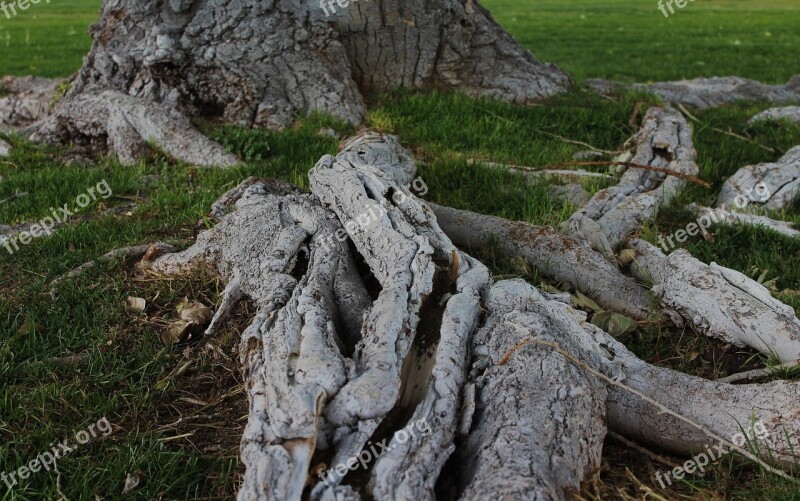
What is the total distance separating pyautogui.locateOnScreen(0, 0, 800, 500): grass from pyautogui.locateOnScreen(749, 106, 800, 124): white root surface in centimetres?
16

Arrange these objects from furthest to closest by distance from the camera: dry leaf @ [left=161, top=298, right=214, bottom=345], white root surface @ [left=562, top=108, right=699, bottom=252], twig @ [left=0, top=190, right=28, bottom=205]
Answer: twig @ [left=0, top=190, right=28, bottom=205] → white root surface @ [left=562, top=108, right=699, bottom=252] → dry leaf @ [left=161, top=298, right=214, bottom=345]

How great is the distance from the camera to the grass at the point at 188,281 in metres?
2.99

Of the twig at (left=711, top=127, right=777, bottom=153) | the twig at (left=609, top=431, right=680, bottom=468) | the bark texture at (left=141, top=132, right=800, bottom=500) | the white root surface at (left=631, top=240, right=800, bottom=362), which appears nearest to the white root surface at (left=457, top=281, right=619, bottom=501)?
the bark texture at (left=141, top=132, right=800, bottom=500)

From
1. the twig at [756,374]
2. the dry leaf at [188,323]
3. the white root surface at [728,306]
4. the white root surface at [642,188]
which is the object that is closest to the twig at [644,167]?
the white root surface at [642,188]

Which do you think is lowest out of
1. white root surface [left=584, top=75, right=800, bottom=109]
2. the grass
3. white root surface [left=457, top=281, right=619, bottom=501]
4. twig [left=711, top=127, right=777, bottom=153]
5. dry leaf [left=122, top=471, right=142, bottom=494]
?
white root surface [left=584, top=75, right=800, bottom=109]

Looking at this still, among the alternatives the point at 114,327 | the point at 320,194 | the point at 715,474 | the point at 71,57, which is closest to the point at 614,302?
the point at 715,474

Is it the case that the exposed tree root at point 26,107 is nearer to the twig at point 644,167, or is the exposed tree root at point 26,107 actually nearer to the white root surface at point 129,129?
the white root surface at point 129,129

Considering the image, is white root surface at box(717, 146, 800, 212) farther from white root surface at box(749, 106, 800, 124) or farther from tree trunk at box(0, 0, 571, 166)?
tree trunk at box(0, 0, 571, 166)

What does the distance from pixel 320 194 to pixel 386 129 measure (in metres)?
2.49

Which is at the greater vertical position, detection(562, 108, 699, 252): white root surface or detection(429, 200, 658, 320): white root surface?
detection(429, 200, 658, 320): white root surface

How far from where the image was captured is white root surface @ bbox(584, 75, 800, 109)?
9.03 m

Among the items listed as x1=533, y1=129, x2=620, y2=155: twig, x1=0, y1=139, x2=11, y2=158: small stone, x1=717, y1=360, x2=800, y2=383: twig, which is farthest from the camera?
x1=0, y1=139, x2=11, y2=158: small stone

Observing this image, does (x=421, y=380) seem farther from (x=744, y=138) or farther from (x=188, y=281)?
(x=744, y=138)

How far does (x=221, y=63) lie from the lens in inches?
274
